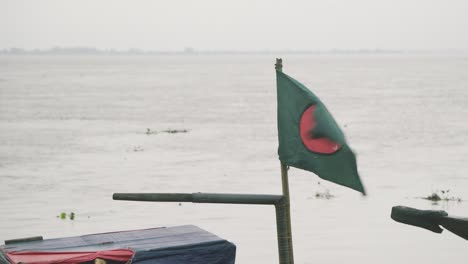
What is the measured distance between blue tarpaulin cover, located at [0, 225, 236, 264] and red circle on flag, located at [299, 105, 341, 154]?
3294 mm

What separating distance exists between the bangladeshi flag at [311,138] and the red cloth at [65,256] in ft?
10.0

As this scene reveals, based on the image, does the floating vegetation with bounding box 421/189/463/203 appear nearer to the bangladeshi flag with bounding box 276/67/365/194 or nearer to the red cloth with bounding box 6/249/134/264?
the red cloth with bounding box 6/249/134/264

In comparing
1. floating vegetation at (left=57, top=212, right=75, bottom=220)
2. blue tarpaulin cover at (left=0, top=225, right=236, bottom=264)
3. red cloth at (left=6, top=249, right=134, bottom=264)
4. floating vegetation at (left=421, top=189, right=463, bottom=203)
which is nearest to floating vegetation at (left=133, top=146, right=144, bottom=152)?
floating vegetation at (left=57, top=212, right=75, bottom=220)

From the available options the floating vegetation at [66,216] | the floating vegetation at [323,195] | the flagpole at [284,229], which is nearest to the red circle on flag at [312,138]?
the flagpole at [284,229]

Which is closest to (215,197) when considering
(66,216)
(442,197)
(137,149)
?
(66,216)

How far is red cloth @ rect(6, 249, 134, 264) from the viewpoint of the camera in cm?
897

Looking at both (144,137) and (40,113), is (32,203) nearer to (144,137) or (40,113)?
(144,137)

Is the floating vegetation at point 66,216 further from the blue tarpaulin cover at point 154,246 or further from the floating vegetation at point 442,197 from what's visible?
the blue tarpaulin cover at point 154,246

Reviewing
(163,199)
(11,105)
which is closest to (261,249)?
(163,199)

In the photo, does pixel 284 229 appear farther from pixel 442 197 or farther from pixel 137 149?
pixel 137 149

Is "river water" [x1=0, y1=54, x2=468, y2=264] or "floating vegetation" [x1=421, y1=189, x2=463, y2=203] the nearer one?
"river water" [x1=0, y1=54, x2=468, y2=264]

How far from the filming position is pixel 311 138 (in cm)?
683

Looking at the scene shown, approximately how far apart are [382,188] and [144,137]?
18.5 m

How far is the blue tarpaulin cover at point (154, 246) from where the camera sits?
31.2 feet
